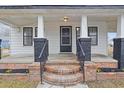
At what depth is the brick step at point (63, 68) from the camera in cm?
1000

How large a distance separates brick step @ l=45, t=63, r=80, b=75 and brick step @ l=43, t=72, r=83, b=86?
209 mm

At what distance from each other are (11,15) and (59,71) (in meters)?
3.86

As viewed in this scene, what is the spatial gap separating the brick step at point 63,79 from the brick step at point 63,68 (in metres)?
0.21

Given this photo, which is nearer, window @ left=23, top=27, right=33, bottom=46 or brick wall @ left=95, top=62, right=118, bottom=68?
brick wall @ left=95, top=62, right=118, bottom=68

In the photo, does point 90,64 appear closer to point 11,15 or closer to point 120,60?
point 120,60

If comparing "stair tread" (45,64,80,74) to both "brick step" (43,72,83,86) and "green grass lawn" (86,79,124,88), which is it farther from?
"green grass lawn" (86,79,124,88)

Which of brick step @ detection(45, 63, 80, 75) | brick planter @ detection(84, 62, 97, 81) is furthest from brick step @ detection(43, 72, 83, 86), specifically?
brick planter @ detection(84, 62, 97, 81)

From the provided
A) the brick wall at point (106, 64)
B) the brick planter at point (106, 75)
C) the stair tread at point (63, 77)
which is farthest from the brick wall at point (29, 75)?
the brick wall at point (106, 64)

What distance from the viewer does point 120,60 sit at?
11.5 metres

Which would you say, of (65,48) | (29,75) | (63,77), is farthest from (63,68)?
(65,48)

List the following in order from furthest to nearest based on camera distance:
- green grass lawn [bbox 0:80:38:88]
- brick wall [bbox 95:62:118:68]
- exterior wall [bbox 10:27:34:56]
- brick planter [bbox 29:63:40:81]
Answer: exterior wall [bbox 10:27:34:56] < brick wall [bbox 95:62:118:68] < brick planter [bbox 29:63:40:81] < green grass lawn [bbox 0:80:38:88]

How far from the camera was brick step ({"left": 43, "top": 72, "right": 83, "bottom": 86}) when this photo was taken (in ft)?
31.0

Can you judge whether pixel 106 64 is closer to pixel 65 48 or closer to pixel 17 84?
pixel 17 84

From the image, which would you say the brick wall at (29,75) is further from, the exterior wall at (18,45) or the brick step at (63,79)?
the exterior wall at (18,45)
